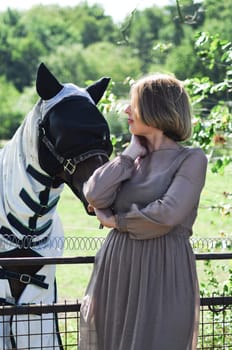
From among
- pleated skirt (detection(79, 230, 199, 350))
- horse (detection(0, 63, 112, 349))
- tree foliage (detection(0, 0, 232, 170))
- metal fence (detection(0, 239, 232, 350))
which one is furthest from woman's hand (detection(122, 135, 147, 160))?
tree foliage (detection(0, 0, 232, 170))

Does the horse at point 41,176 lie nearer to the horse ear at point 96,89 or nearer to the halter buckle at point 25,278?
the halter buckle at point 25,278

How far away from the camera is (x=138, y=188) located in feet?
9.63

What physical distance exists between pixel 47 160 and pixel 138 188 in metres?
1.15

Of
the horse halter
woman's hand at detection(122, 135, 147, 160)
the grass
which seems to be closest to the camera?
woman's hand at detection(122, 135, 147, 160)

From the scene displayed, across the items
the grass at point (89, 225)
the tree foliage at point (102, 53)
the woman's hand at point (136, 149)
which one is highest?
the woman's hand at point (136, 149)

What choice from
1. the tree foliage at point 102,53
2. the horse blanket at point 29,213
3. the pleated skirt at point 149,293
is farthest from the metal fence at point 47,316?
the tree foliage at point 102,53

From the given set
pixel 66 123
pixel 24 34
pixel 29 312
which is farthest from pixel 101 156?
pixel 24 34

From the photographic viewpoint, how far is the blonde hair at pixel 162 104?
2.88 metres

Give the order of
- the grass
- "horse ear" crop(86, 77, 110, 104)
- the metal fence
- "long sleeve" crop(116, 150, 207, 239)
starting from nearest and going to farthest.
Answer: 1. "long sleeve" crop(116, 150, 207, 239)
2. the metal fence
3. "horse ear" crop(86, 77, 110, 104)
4. the grass

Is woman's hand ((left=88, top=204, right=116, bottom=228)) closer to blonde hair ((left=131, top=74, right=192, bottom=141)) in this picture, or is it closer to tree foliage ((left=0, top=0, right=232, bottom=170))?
blonde hair ((left=131, top=74, right=192, bottom=141))

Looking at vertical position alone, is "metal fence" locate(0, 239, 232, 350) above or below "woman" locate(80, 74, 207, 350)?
below

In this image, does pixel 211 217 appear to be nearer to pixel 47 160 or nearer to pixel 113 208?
pixel 47 160

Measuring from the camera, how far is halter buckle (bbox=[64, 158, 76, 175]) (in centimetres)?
395

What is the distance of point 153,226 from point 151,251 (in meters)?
0.09
